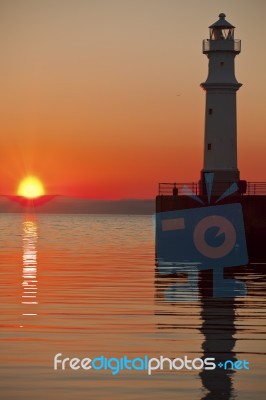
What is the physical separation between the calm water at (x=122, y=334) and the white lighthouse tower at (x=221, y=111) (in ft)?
75.7

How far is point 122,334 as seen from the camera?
19875 mm

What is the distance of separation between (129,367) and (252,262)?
3099 centimetres

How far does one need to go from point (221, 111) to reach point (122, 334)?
1566 inches

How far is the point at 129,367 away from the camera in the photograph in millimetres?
16406

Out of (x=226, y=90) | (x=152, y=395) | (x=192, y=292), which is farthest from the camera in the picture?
(x=226, y=90)

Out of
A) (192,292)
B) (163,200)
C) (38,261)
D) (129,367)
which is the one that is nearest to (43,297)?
(192,292)

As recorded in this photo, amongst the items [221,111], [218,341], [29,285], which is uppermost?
[221,111]

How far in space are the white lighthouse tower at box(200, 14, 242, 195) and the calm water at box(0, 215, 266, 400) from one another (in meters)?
23.1

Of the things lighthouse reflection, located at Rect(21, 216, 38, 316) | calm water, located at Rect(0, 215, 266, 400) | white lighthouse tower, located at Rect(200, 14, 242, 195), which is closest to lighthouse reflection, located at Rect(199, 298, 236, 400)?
calm water, located at Rect(0, 215, 266, 400)

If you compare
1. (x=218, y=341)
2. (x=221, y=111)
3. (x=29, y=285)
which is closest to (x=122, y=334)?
(x=218, y=341)

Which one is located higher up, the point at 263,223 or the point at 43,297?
the point at 263,223

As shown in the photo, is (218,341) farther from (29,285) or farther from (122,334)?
(29,285)

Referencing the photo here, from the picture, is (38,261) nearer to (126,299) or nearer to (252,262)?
(252,262)

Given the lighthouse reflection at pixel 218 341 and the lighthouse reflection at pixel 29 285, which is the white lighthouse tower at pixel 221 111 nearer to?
the lighthouse reflection at pixel 29 285
